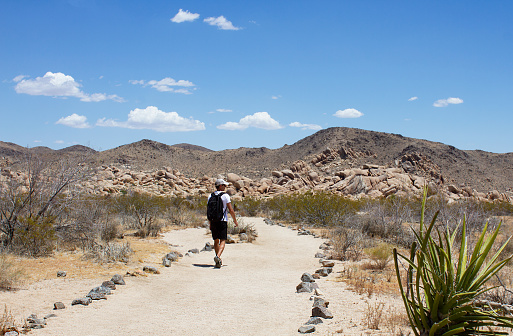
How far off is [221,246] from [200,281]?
5.11 feet

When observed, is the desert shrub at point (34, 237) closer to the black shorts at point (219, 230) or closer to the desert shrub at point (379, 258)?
the black shorts at point (219, 230)

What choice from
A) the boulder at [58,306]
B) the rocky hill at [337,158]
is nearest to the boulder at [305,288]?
the boulder at [58,306]

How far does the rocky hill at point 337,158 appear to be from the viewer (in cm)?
5425

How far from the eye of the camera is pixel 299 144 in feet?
260

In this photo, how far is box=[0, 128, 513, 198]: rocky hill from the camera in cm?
5425

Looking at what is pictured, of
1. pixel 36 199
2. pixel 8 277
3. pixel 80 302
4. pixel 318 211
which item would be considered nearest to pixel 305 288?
pixel 80 302

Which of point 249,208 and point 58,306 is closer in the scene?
Answer: point 58,306

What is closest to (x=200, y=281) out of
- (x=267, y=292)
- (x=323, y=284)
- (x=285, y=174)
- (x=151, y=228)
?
(x=267, y=292)

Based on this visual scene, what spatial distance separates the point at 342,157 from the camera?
57531 mm

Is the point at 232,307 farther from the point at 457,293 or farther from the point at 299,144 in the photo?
the point at 299,144

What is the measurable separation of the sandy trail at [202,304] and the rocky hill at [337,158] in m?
42.1

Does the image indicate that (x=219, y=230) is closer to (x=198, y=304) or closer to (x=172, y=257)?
(x=172, y=257)

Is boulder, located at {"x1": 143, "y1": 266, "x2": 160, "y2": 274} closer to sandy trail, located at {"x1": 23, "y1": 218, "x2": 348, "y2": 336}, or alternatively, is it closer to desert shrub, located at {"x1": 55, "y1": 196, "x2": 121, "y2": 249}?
sandy trail, located at {"x1": 23, "y1": 218, "x2": 348, "y2": 336}

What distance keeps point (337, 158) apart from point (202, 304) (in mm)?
52953
